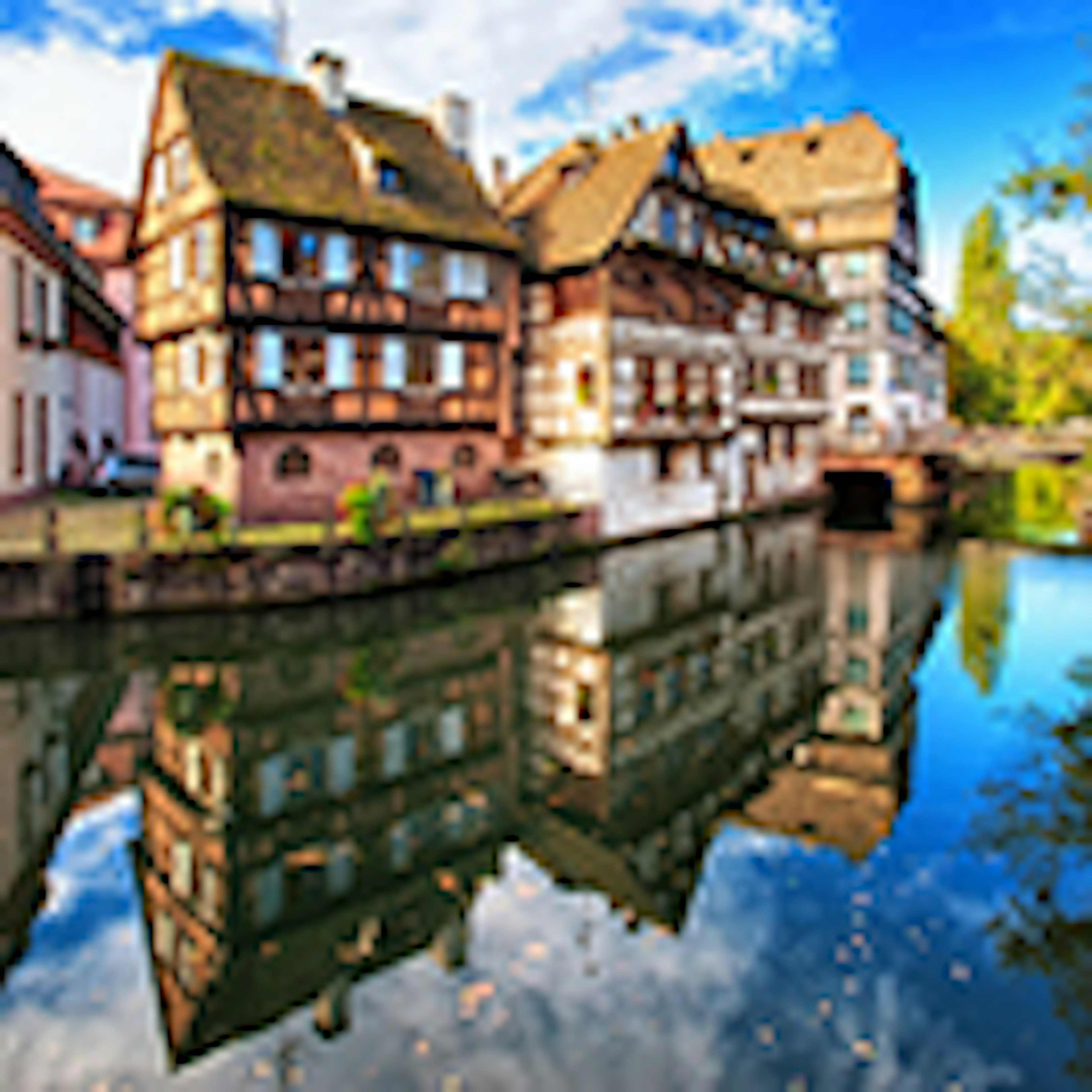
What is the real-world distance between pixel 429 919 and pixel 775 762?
538 cm

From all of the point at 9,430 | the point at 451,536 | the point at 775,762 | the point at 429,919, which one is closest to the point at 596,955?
the point at 429,919

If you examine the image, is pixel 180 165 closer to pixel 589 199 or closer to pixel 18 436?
A: pixel 18 436

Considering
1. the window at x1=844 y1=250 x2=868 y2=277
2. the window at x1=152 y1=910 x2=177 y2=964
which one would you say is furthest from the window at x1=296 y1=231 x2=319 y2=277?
the window at x1=844 y1=250 x2=868 y2=277

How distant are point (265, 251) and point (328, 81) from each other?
6855 mm

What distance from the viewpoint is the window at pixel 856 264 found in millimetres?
46531

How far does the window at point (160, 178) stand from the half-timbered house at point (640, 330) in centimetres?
1035

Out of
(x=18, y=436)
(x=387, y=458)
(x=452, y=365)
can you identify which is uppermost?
→ (x=452, y=365)

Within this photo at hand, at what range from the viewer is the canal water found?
6.02m

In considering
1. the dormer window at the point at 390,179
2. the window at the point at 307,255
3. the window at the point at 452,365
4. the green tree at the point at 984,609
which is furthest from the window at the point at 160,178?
the green tree at the point at 984,609

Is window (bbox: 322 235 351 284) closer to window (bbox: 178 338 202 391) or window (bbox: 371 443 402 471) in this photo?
window (bbox: 178 338 202 391)

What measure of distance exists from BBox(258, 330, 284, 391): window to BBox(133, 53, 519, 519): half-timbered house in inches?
1.8

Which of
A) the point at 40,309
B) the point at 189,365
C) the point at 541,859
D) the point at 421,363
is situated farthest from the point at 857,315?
the point at 541,859

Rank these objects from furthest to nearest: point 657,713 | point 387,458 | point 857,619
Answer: point 387,458 → point 857,619 → point 657,713

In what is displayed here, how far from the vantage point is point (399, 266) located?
23.7 meters
